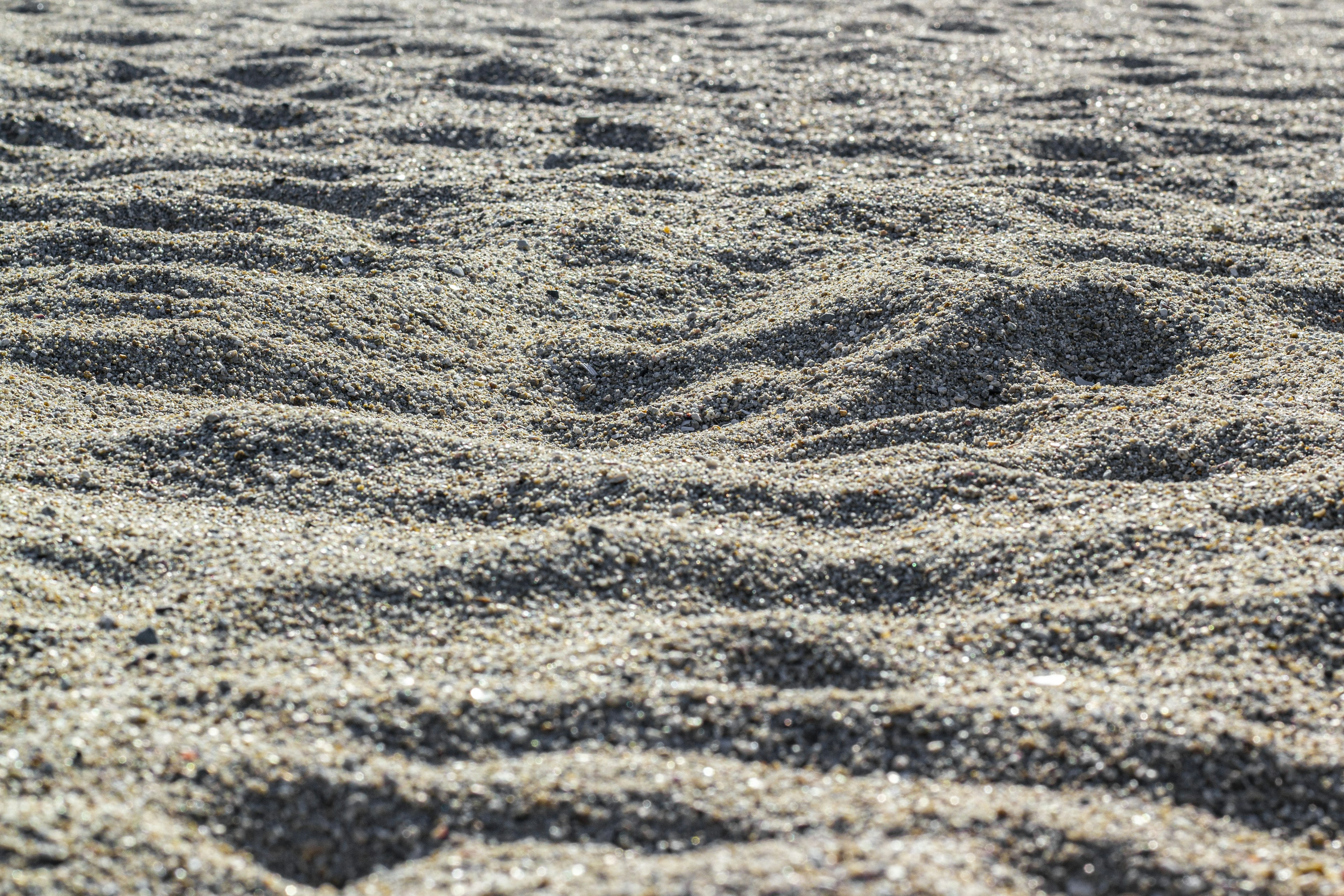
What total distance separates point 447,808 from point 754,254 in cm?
213

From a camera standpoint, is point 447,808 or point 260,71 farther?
point 260,71

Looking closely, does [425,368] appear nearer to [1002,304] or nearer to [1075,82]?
[1002,304]

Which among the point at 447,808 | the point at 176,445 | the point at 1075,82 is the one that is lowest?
the point at 447,808

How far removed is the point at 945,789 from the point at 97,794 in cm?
109

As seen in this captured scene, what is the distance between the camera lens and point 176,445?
92.0 inches

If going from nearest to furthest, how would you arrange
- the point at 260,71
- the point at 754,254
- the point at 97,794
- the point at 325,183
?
the point at 97,794, the point at 754,254, the point at 325,183, the point at 260,71

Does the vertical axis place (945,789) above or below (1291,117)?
below

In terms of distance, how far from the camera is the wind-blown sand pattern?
1.43 m

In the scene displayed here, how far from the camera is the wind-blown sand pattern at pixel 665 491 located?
4.69ft

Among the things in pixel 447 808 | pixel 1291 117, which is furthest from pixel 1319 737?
pixel 1291 117

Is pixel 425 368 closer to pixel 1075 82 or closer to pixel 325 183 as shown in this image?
pixel 325 183

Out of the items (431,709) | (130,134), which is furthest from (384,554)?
(130,134)

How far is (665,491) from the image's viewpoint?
2.22m

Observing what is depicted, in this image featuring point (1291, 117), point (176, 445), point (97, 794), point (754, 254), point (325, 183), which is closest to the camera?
point (97, 794)
